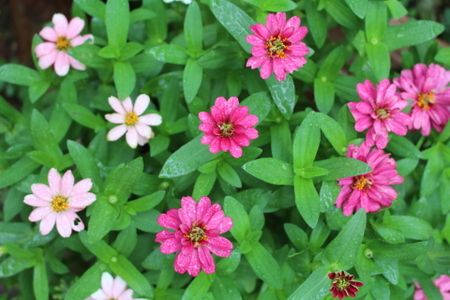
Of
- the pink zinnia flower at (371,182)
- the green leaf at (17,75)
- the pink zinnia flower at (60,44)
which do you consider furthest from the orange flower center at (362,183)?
the green leaf at (17,75)

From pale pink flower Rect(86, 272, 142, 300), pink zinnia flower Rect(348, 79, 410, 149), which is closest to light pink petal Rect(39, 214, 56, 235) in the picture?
pale pink flower Rect(86, 272, 142, 300)

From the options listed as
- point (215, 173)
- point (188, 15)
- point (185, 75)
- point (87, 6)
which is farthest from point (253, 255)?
point (87, 6)

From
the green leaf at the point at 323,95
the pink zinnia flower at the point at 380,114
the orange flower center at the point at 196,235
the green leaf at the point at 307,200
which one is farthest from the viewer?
the green leaf at the point at 323,95

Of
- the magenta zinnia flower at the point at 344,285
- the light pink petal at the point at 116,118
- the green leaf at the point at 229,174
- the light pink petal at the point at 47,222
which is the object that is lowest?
the magenta zinnia flower at the point at 344,285

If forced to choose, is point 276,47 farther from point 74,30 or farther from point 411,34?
point 74,30

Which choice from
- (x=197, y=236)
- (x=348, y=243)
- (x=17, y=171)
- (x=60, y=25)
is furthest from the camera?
(x=60, y=25)

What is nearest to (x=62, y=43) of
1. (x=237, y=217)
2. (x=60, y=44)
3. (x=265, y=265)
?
(x=60, y=44)

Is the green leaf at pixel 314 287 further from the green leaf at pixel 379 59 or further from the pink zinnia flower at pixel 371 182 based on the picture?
the green leaf at pixel 379 59
